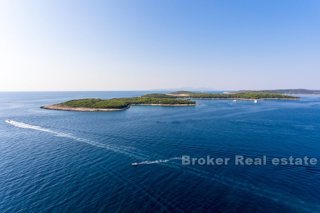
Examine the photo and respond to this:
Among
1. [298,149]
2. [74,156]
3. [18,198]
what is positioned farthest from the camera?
[298,149]

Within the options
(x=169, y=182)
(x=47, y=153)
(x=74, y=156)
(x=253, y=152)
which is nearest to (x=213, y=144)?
(x=253, y=152)

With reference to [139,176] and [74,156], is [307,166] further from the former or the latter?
[74,156]

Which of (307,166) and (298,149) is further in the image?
(298,149)

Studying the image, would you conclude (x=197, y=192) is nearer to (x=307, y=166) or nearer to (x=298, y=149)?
(x=307, y=166)

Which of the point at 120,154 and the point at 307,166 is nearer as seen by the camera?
the point at 307,166

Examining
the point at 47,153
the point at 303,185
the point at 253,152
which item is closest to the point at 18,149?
the point at 47,153

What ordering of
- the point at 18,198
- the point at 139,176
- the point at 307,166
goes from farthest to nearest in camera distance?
the point at 307,166
the point at 139,176
the point at 18,198

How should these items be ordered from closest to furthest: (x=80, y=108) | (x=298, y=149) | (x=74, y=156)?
(x=74, y=156)
(x=298, y=149)
(x=80, y=108)

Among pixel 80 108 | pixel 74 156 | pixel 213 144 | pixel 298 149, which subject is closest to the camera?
pixel 74 156
